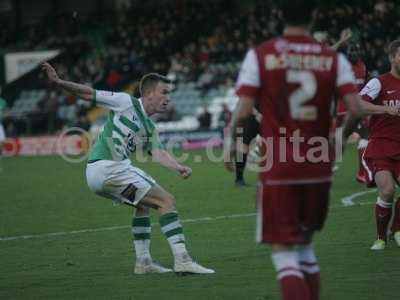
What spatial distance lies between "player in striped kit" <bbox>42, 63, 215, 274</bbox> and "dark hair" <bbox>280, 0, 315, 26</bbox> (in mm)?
3307

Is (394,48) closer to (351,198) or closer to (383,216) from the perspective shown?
(383,216)

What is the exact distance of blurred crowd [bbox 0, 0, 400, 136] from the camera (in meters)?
30.3

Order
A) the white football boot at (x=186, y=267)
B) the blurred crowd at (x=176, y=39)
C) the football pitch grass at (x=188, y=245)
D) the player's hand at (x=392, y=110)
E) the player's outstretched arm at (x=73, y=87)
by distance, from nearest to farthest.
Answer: the football pitch grass at (x=188, y=245) < the player's outstretched arm at (x=73, y=87) < the white football boot at (x=186, y=267) < the player's hand at (x=392, y=110) < the blurred crowd at (x=176, y=39)

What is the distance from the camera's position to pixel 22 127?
3466cm

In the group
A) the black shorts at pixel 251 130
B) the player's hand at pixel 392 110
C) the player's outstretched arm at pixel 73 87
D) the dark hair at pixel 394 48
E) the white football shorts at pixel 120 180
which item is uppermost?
the dark hair at pixel 394 48

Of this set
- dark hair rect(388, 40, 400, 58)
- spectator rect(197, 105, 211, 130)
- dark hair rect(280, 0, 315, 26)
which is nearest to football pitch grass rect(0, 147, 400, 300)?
dark hair rect(388, 40, 400, 58)

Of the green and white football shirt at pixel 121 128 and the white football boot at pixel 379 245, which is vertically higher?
the green and white football shirt at pixel 121 128

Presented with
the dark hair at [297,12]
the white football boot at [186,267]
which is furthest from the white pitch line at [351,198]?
the dark hair at [297,12]

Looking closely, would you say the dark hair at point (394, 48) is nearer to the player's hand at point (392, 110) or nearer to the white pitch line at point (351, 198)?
the player's hand at point (392, 110)

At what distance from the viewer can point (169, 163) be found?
9773 millimetres

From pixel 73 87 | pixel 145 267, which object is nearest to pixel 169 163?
pixel 145 267

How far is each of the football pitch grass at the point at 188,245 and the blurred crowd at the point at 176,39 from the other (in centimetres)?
1213

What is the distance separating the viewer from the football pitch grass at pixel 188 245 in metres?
8.67

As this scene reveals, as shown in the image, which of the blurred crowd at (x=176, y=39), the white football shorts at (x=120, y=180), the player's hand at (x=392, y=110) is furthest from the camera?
the blurred crowd at (x=176, y=39)
